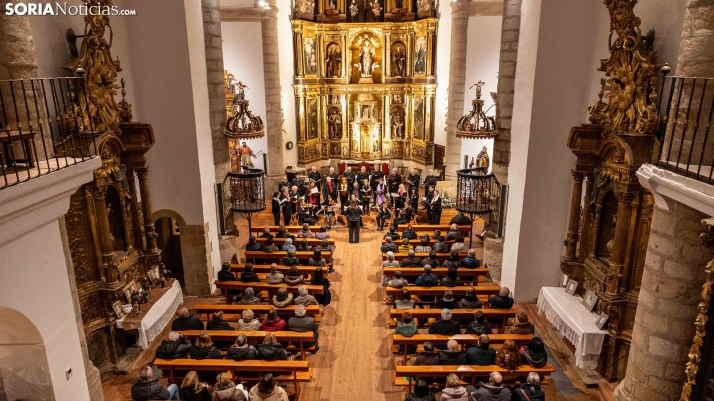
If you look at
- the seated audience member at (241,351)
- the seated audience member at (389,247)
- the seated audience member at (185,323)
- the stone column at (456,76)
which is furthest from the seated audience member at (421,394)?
the stone column at (456,76)

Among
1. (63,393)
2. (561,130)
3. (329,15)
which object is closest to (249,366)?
(63,393)

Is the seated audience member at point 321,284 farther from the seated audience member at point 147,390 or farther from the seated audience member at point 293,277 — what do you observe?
the seated audience member at point 147,390

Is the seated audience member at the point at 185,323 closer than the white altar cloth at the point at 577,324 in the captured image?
No

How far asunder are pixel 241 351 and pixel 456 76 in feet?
41.9

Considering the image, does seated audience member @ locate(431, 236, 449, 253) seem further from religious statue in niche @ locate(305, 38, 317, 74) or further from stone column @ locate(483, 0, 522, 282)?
religious statue in niche @ locate(305, 38, 317, 74)

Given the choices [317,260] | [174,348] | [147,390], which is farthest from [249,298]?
[147,390]

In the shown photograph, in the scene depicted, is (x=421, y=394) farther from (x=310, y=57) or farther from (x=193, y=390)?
(x=310, y=57)

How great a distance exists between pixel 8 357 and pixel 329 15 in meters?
17.9

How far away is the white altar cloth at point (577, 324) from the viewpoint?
24.1 ft

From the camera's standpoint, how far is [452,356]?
688cm

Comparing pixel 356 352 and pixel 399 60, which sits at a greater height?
pixel 399 60

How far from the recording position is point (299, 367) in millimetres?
6793

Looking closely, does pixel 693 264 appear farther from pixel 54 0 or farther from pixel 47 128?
pixel 54 0

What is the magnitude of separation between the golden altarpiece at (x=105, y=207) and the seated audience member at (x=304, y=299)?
2.94m
